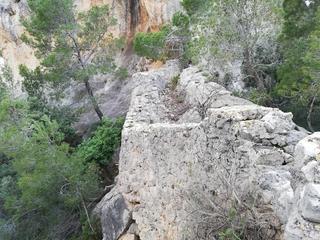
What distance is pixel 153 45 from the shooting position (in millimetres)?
21672

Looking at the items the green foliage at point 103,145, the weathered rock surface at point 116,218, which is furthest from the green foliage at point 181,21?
the weathered rock surface at point 116,218

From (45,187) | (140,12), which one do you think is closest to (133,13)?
(140,12)

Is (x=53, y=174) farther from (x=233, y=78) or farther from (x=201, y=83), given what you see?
(x=233, y=78)

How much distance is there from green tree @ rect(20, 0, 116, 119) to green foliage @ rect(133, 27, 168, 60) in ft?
5.13

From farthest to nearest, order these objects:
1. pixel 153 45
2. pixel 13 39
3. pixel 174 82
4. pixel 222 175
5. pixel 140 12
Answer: pixel 13 39
pixel 140 12
pixel 153 45
pixel 174 82
pixel 222 175

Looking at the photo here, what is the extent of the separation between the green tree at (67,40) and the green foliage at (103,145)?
3.92 meters

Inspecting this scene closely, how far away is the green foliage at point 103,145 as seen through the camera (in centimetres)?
1599

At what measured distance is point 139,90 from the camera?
13.1 meters

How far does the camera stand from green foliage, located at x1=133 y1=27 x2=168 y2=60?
21.2 metres

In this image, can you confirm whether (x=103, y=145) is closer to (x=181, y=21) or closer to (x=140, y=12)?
(x=181, y=21)

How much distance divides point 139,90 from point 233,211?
8.55 m

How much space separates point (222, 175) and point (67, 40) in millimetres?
16081

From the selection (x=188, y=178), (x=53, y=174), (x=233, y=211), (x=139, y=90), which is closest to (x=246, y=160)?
(x=233, y=211)

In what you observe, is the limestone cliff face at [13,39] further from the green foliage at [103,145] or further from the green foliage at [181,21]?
the green foliage at [103,145]
